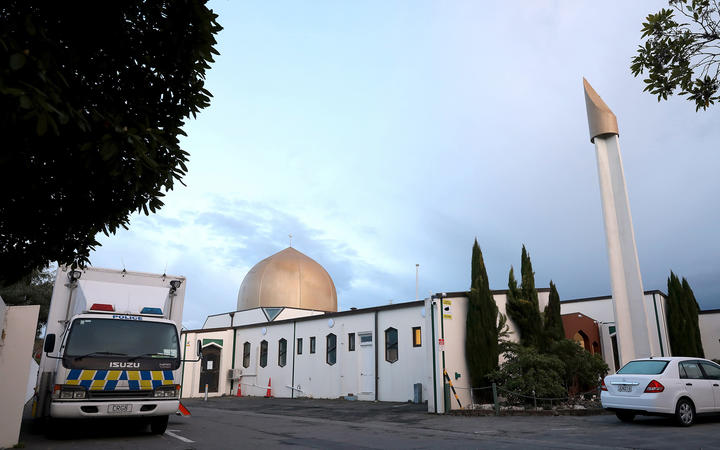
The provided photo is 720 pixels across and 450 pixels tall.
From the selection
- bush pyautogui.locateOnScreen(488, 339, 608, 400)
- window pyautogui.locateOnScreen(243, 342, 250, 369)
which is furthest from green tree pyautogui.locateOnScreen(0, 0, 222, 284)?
window pyautogui.locateOnScreen(243, 342, 250, 369)

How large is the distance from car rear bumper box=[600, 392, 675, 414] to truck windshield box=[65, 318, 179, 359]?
9749 mm

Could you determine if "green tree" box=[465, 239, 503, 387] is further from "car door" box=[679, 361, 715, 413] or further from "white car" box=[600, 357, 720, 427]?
"car door" box=[679, 361, 715, 413]

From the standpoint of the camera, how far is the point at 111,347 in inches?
392

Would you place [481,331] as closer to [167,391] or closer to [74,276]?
[167,391]

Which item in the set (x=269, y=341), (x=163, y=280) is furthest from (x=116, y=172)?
(x=269, y=341)

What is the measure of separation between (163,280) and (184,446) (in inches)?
160

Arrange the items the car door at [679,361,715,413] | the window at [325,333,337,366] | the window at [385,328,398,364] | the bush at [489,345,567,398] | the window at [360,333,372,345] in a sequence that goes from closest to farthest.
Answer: the car door at [679,361,715,413] < the bush at [489,345,567,398] < the window at [385,328,398,364] < the window at [360,333,372,345] < the window at [325,333,337,366]

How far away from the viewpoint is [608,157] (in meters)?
21.2

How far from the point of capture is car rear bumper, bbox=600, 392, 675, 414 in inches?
437

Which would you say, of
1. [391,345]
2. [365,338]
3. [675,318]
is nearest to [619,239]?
[675,318]

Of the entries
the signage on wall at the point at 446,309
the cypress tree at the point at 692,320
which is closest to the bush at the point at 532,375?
the signage on wall at the point at 446,309

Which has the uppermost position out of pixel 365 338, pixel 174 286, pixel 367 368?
pixel 174 286

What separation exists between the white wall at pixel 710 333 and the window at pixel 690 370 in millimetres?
16478

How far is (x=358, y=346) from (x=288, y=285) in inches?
611
